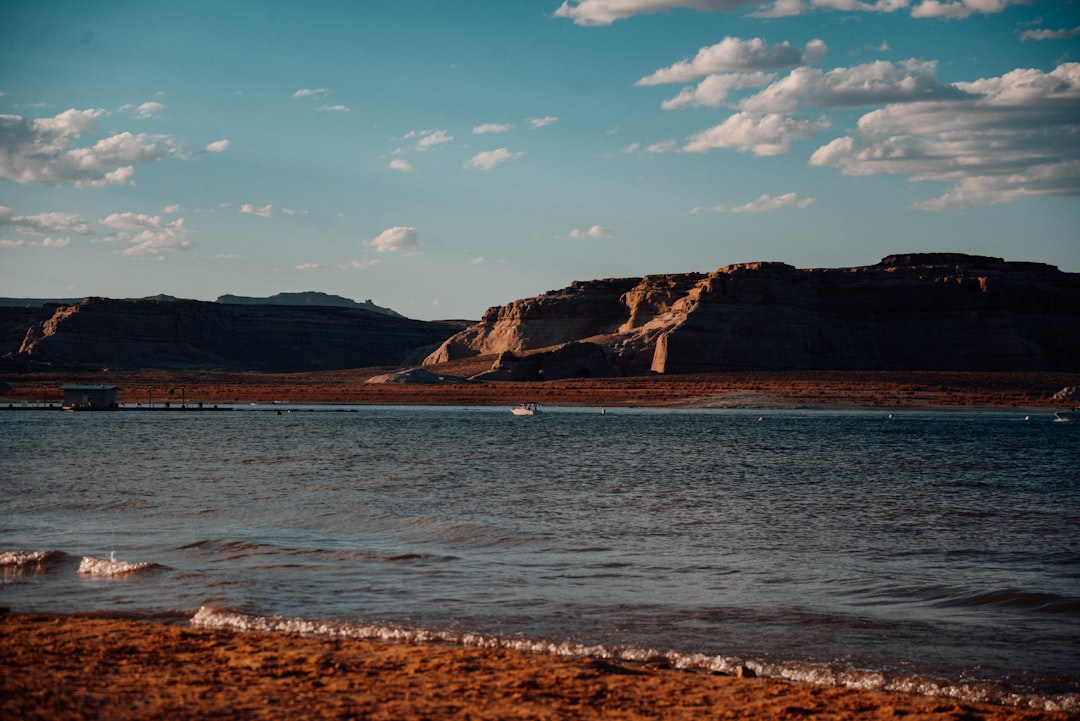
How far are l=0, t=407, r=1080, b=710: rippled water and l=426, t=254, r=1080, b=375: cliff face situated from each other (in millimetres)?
93951

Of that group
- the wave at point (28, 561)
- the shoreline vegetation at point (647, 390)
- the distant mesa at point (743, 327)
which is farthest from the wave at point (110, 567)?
the distant mesa at point (743, 327)

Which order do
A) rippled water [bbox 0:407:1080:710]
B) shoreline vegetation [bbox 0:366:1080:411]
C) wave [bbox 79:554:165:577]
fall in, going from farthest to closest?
shoreline vegetation [bbox 0:366:1080:411] < wave [bbox 79:554:165:577] < rippled water [bbox 0:407:1080:710]

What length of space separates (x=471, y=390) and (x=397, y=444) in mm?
65101

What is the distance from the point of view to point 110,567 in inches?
698

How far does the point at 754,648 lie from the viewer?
1333 cm

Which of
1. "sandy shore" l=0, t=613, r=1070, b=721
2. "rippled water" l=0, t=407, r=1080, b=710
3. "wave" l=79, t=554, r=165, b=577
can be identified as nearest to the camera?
"sandy shore" l=0, t=613, r=1070, b=721

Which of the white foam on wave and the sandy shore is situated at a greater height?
the sandy shore

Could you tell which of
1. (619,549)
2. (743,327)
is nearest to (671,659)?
(619,549)

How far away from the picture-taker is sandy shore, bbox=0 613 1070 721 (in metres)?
9.54

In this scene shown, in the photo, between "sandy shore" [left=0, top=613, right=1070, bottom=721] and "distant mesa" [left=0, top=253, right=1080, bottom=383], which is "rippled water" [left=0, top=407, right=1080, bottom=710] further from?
"distant mesa" [left=0, top=253, right=1080, bottom=383]

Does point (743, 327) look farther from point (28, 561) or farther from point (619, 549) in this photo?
point (28, 561)

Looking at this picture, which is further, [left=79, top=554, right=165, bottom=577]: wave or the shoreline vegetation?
the shoreline vegetation

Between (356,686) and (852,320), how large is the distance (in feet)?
504

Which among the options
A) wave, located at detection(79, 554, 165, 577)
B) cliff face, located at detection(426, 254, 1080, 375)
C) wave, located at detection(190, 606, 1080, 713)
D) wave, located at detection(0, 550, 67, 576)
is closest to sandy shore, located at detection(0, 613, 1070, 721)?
wave, located at detection(190, 606, 1080, 713)
